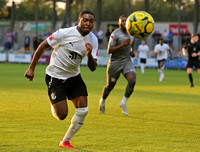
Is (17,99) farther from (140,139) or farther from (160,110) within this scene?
(140,139)

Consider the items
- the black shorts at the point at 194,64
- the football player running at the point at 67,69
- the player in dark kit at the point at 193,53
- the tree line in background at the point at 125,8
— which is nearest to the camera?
the football player running at the point at 67,69

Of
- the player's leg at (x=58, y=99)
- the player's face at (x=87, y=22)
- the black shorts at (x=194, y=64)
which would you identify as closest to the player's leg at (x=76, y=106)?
the player's leg at (x=58, y=99)

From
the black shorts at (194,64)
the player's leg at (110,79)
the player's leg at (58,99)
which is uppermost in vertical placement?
the player's leg at (58,99)

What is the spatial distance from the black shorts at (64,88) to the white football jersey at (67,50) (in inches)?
3.2

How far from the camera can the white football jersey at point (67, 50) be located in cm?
795

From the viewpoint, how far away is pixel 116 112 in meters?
13.0

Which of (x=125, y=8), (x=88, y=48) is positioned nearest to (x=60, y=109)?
(x=88, y=48)

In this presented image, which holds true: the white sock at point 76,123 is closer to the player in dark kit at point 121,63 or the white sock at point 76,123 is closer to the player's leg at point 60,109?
the player's leg at point 60,109

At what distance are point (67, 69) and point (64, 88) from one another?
314 mm

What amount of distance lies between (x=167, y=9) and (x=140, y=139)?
65657mm

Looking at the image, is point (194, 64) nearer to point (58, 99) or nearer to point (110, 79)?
point (110, 79)

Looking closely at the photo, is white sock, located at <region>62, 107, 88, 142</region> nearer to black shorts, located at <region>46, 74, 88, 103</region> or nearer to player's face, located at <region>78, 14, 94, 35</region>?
black shorts, located at <region>46, 74, 88, 103</region>

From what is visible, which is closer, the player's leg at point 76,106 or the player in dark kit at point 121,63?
the player's leg at point 76,106

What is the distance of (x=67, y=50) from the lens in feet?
26.3
